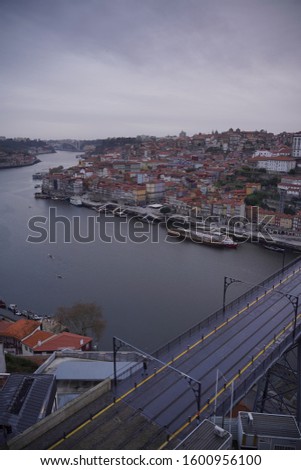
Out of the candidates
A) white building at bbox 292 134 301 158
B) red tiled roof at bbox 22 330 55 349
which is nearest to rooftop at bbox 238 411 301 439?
red tiled roof at bbox 22 330 55 349

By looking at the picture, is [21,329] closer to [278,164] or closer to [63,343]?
[63,343]

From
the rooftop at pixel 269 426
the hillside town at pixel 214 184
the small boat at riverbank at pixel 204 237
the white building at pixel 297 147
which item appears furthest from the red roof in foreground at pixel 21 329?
the white building at pixel 297 147

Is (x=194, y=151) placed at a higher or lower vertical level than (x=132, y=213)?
higher

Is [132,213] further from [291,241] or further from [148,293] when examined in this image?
[148,293]

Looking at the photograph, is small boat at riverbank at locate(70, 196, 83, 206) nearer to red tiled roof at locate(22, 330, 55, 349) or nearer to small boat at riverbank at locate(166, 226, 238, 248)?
small boat at riverbank at locate(166, 226, 238, 248)
